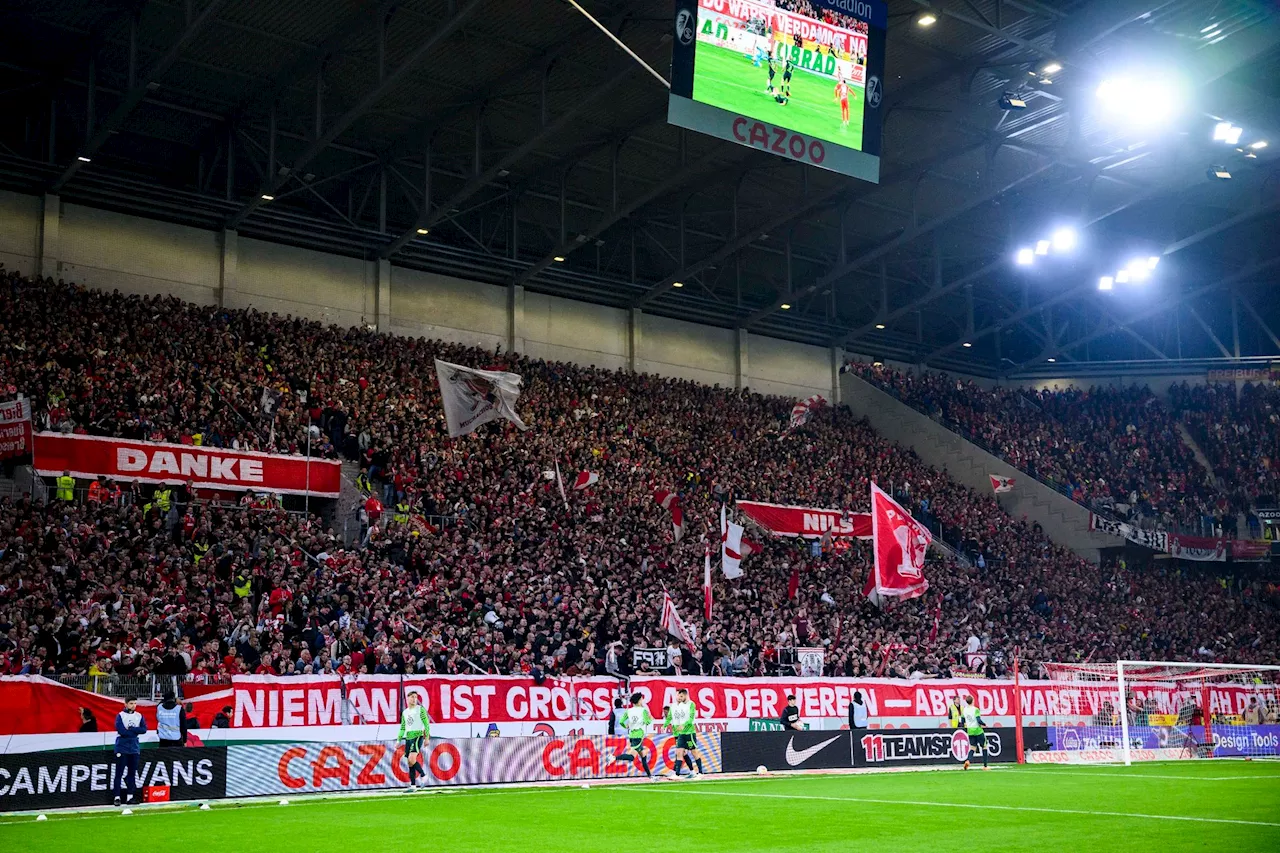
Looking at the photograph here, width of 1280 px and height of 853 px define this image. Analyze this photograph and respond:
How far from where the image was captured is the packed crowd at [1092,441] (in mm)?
53781

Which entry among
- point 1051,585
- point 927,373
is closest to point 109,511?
point 1051,585

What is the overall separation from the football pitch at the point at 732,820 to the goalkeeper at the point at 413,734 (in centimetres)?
85

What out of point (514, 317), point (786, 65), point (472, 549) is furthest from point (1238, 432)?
point (786, 65)

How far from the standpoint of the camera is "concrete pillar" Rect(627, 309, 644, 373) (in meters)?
50.4

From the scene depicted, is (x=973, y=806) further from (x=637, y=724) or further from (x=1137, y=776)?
(x=1137, y=776)

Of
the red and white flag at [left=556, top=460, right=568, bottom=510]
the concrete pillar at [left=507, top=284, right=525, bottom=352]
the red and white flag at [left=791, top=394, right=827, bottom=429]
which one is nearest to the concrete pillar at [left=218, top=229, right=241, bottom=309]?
the concrete pillar at [left=507, top=284, right=525, bottom=352]

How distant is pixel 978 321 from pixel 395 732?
147 feet

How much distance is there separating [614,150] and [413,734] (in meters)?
22.9

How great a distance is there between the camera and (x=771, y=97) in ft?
73.8

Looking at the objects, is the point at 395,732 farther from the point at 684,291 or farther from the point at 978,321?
the point at 978,321

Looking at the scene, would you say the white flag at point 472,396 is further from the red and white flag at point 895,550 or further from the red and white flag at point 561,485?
the red and white flag at point 895,550

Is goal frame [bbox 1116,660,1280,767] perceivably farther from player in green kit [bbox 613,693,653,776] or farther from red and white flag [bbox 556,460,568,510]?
red and white flag [bbox 556,460,568,510]

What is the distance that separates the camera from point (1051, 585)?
156ft

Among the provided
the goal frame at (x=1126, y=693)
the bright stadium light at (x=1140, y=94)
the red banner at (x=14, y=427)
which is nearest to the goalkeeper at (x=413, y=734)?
the red banner at (x=14, y=427)
